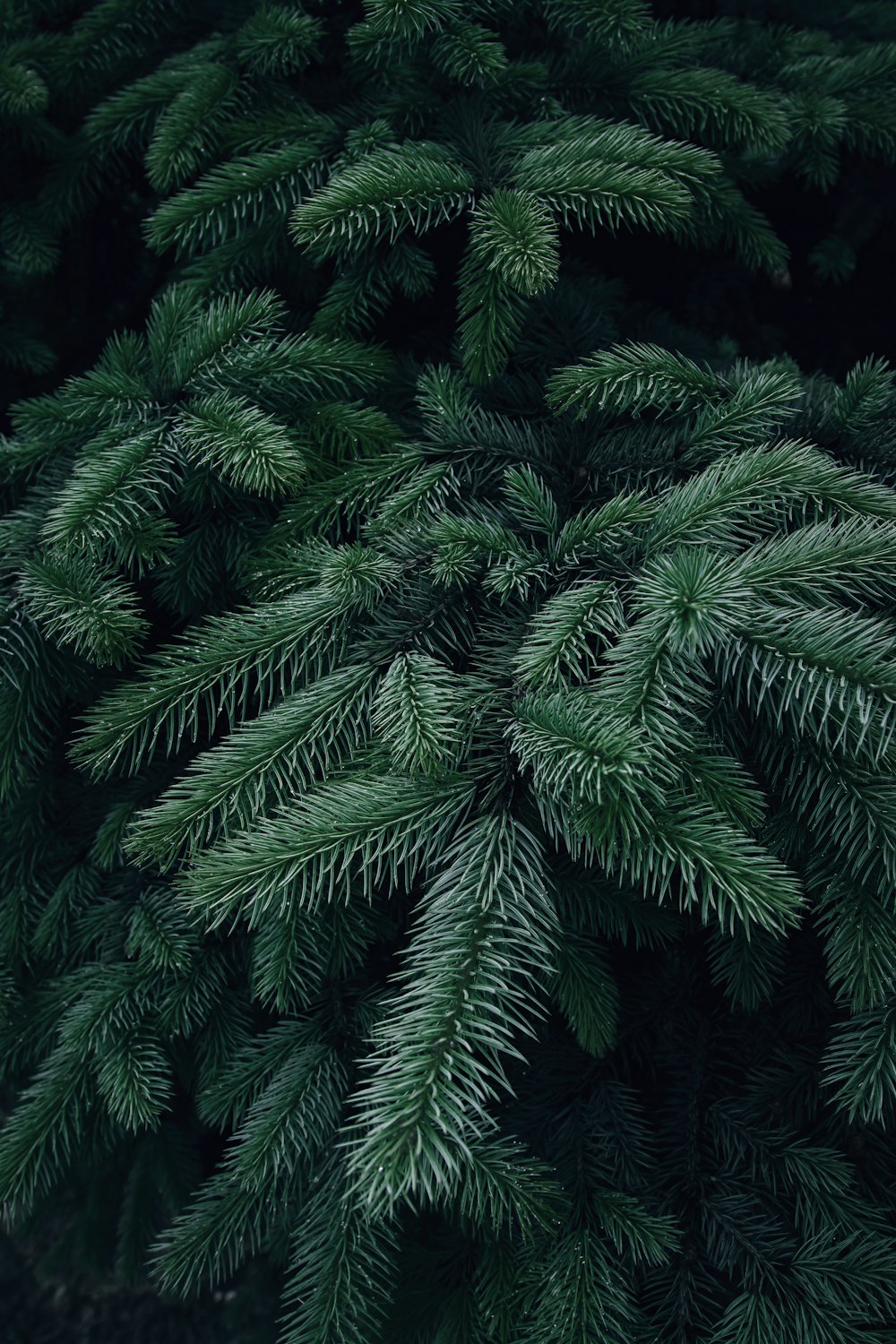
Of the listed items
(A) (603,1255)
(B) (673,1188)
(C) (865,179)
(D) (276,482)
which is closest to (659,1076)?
(B) (673,1188)

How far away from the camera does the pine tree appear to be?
1.02 meters

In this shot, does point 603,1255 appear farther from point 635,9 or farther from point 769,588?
point 635,9

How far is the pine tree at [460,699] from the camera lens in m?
1.02

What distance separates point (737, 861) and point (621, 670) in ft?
0.74

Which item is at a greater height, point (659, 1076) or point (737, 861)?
point (737, 861)

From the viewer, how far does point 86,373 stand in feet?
4.91

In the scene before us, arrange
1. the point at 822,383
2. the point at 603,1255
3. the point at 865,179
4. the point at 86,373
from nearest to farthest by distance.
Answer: the point at 603,1255 → the point at 86,373 → the point at 822,383 → the point at 865,179

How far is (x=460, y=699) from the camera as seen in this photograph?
3.63ft

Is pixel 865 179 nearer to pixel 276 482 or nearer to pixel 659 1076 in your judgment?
pixel 276 482

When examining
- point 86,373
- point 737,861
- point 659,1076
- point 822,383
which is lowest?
point 659,1076

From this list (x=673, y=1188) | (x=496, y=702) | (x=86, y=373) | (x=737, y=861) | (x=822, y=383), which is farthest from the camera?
(x=822, y=383)

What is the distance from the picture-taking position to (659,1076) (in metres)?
1.67

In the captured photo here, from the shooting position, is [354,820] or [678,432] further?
[678,432]

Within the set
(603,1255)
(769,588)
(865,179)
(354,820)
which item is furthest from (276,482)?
(865,179)
